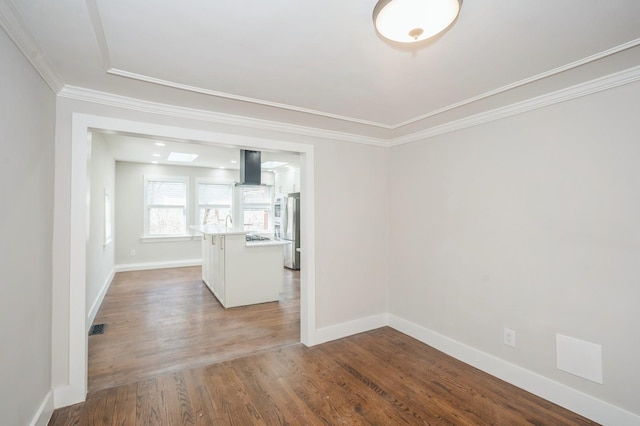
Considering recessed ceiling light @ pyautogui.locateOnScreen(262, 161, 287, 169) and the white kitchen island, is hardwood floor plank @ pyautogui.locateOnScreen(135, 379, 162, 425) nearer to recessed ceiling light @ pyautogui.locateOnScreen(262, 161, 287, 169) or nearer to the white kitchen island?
the white kitchen island

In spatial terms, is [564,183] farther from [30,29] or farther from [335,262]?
[30,29]

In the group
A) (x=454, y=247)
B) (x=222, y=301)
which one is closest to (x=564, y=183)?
(x=454, y=247)

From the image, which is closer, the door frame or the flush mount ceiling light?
the flush mount ceiling light

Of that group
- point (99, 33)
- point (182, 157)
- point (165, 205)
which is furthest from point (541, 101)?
point (165, 205)

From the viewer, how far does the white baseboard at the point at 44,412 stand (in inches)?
74.2

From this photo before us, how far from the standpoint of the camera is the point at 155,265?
732cm

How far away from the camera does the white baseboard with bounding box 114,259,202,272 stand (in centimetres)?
698

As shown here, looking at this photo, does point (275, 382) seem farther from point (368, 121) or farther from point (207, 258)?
point (207, 258)

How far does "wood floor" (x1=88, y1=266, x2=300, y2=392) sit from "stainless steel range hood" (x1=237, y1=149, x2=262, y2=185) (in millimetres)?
1969

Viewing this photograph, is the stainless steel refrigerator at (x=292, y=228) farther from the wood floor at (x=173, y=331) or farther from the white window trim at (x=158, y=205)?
the white window trim at (x=158, y=205)

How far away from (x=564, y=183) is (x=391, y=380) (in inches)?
82.7

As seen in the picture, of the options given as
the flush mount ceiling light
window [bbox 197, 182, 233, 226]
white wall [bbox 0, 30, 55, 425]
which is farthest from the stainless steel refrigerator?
the flush mount ceiling light

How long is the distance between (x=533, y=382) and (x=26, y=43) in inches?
161

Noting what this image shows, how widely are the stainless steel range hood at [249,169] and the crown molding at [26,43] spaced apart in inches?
110
